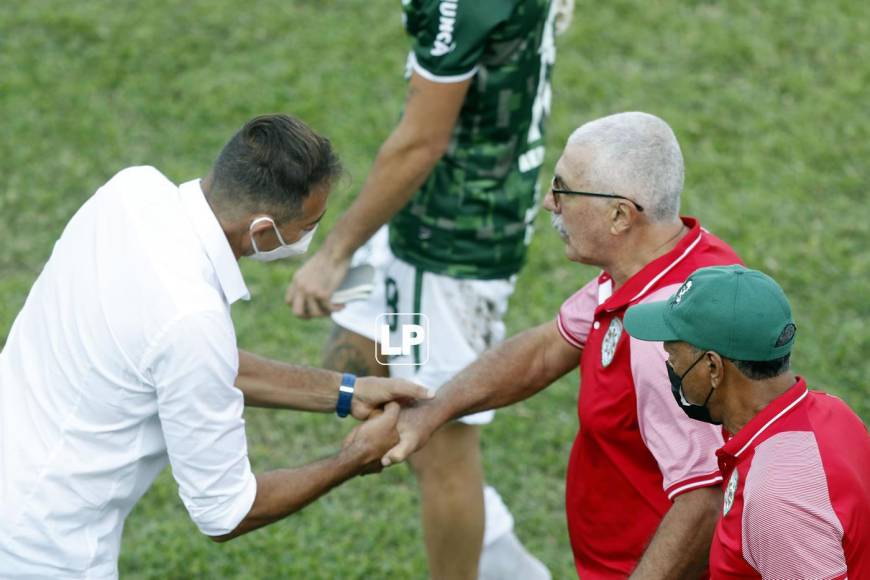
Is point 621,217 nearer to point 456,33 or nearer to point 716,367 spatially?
point 716,367

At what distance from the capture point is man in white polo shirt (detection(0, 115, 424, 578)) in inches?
145

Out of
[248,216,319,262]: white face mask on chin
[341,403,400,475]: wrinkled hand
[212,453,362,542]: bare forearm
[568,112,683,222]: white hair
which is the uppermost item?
[568,112,683,222]: white hair

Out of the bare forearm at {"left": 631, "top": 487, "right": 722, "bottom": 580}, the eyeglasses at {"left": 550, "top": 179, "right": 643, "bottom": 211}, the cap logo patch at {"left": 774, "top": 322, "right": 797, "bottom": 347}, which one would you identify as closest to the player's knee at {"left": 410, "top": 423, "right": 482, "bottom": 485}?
the eyeglasses at {"left": 550, "top": 179, "right": 643, "bottom": 211}

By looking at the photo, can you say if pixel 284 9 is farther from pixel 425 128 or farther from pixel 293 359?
pixel 425 128

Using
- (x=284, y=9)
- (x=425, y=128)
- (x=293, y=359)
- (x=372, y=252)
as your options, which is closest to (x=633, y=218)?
(x=425, y=128)

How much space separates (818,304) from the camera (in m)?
7.41

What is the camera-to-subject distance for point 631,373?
3.92 meters

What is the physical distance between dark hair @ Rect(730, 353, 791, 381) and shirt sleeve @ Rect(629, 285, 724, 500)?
0.29m

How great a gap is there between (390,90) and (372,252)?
146 inches

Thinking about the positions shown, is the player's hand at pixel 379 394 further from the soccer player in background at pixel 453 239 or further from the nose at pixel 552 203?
the nose at pixel 552 203

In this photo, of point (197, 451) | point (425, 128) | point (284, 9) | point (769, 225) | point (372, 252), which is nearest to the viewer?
point (197, 451)

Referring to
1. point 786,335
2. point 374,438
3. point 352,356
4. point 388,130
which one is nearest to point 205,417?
point 374,438

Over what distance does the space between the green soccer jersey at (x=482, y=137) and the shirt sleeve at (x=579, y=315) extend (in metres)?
0.97

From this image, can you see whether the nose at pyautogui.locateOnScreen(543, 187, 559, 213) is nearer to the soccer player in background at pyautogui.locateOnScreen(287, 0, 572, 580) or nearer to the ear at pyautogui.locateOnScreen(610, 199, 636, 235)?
the ear at pyautogui.locateOnScreen(610, 199, 636, 235)
